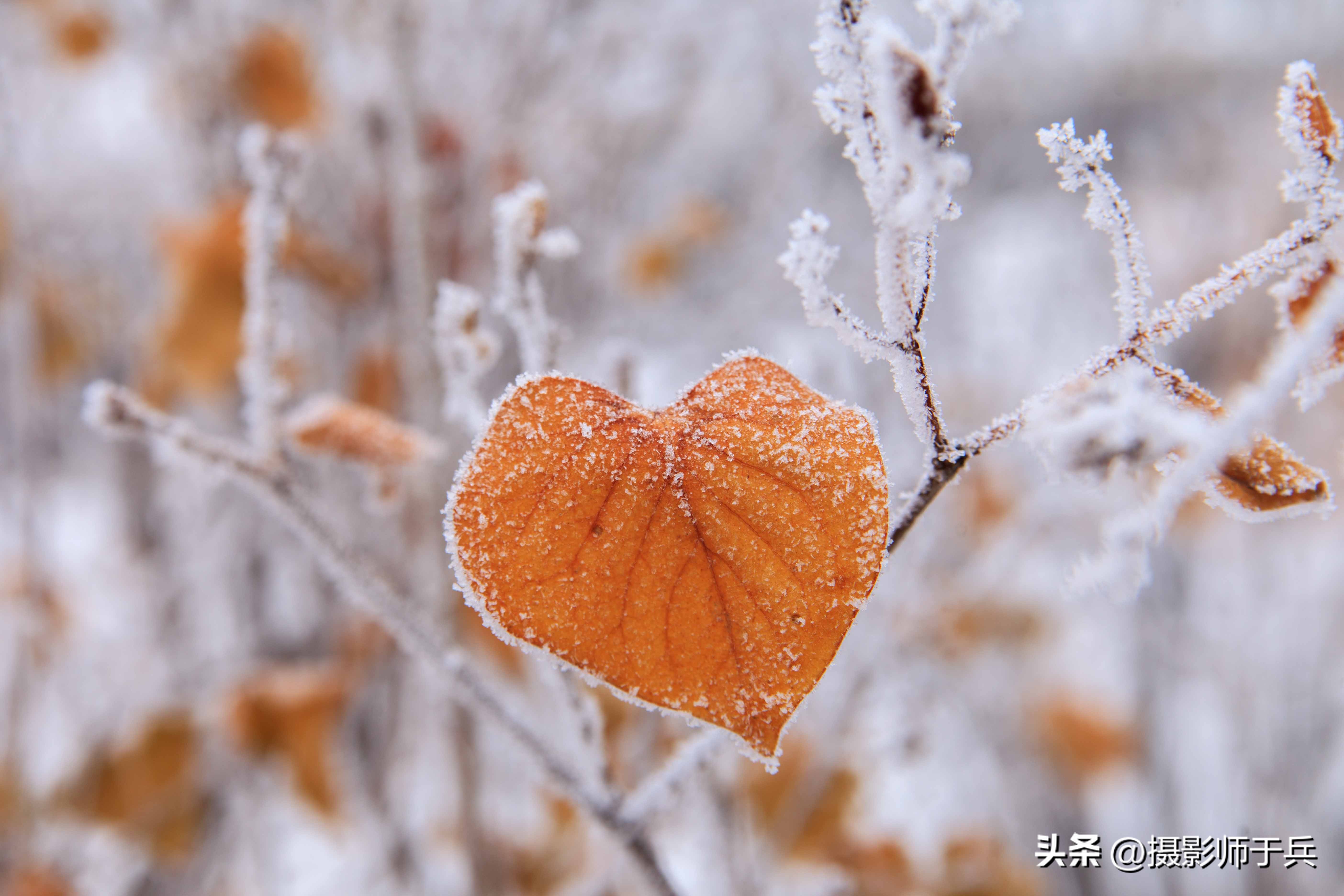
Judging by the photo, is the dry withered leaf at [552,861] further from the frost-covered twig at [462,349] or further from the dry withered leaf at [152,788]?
the frost-covered twig at [462,349]

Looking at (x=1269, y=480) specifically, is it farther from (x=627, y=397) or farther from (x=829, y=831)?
(x=829, y=831)

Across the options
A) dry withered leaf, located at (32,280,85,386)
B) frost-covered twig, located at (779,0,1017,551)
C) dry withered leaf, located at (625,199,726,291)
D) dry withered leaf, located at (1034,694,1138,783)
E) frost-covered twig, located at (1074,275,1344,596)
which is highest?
dry withered leaf, located at (625,199,726,291)

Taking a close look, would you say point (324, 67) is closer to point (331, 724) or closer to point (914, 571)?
point (331, 724)

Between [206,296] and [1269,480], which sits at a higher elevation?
[206,296]

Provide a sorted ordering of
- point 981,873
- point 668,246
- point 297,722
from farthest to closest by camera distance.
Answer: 1. point 668,246
2. point 981,873
3. point 297,722

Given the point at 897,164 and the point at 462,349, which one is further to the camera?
the point at 462,349

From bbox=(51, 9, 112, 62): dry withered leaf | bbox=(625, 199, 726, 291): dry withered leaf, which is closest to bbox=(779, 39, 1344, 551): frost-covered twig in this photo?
bbox=(625, 199, 726, 291): dry withered leaf

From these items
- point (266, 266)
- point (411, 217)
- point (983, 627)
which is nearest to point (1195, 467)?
point (266, 266)

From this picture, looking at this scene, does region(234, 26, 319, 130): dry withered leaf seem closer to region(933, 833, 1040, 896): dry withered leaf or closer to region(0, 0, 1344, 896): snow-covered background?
region(0, 0, 1344, 896): snow-covered background
